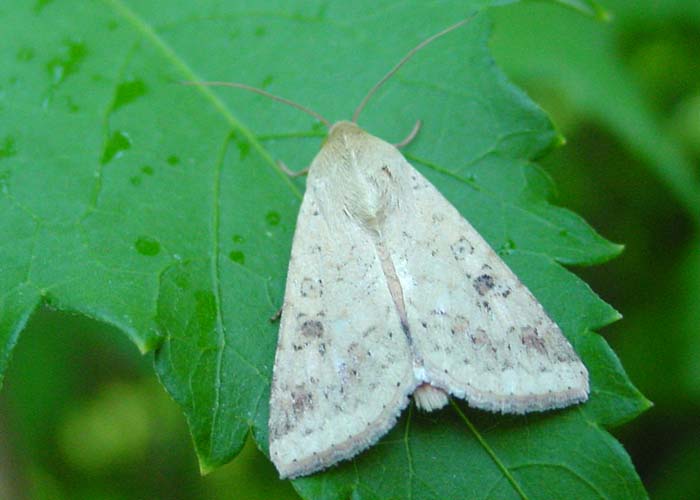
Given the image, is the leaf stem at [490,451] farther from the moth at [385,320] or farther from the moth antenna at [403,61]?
the moth antenna at [403,61]

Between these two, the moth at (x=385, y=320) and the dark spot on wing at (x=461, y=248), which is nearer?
the moth at (x=385, y=320)

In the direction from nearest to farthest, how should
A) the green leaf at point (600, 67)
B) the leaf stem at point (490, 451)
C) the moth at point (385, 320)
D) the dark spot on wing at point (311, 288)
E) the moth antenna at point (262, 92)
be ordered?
1. the leaf stem at point (490, 451)
2. the moth at point (385, 320)
3. the dark spot on wing at point (311, 288)
4. the moth antenna at point (262, 92)
5. the green leaf at point (600, 67)

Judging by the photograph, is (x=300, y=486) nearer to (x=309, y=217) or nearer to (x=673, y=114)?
(x=309, y=217)

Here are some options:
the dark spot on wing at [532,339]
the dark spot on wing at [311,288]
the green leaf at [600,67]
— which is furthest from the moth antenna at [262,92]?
the green leaf at [600,67]

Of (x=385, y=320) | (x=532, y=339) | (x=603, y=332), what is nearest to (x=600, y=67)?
(x=603, y=332)

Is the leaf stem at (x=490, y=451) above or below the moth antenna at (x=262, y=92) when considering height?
below

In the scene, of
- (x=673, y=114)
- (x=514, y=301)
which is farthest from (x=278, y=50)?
(x=673, y=114)

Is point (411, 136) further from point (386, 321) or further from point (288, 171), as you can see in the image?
point (386, 321)
